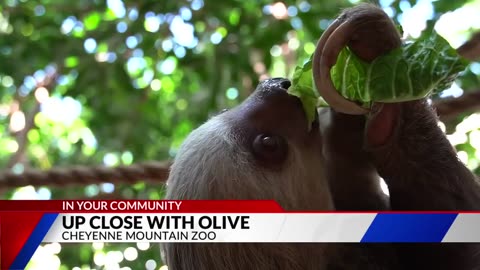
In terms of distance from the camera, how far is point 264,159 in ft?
4.61

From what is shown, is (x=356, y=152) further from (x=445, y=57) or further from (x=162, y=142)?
(x=162, y=142)

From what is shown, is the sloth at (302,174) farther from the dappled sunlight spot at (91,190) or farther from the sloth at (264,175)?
the dappled sunlight spot at (91,190)

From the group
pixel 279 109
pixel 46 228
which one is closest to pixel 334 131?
pixel 279 109

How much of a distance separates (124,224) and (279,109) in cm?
42

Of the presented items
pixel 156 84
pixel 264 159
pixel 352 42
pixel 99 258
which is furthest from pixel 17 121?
pixel 352 42

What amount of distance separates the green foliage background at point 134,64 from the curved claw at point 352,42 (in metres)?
1.14

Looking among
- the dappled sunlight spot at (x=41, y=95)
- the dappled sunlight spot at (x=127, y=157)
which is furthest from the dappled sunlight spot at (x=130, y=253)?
the dappled sunlight spot at (x=41, y=95)

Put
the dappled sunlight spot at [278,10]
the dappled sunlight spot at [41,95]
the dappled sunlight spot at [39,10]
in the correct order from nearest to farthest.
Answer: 1. the dappled sunlight spot at [278,10]
2. the dappled sunlight spot at [39,10]
3. the dappled sunlight spot at [41,95]

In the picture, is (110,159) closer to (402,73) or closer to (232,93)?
(232,93)

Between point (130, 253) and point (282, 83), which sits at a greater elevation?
point (282, 83)

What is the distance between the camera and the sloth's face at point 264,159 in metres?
1.38

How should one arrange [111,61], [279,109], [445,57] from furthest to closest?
[111,61], [279,109], [445,57]

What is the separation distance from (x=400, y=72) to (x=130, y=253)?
1528 mm

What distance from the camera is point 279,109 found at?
139cm
